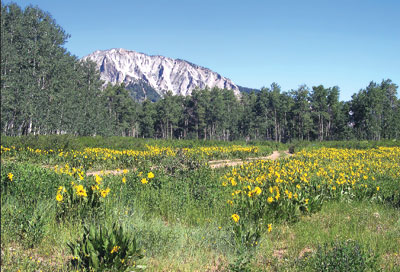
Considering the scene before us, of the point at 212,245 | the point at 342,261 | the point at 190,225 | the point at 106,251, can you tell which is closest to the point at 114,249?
the point at 106,251

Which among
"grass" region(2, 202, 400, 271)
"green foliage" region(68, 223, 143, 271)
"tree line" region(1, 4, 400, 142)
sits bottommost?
"grass" region(2, 202, 400, 271)

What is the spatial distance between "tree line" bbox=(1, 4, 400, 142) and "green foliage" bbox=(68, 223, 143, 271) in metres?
24.0

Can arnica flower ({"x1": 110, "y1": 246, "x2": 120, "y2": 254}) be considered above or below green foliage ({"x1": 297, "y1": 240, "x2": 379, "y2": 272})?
above

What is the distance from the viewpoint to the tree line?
28.1 meters

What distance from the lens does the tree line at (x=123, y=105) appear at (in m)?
28.1

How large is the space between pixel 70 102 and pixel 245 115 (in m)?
45.9

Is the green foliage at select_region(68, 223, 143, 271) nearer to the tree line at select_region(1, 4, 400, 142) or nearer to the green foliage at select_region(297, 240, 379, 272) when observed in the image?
the green foliage at select_region(297, 240, 379, 272)

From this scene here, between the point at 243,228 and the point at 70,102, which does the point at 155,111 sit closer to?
the point at 70,102

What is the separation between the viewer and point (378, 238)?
4.74 m

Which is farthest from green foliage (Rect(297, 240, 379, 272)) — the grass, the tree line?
the tree line

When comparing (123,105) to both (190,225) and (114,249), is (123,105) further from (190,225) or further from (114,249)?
(114,249)

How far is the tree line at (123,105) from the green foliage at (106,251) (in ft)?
78.9

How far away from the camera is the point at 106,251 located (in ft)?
11.0

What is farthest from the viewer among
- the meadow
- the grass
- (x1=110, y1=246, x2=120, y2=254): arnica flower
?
the grass
